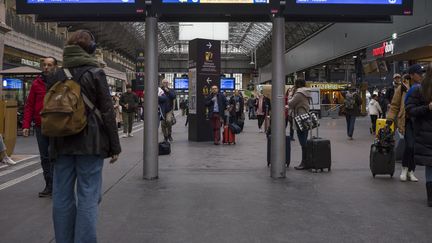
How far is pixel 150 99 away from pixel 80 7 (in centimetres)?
172

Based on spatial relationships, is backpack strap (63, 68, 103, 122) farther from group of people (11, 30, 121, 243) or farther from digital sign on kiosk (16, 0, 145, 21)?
digital sign on kiosk (16, 0, 145, 21)

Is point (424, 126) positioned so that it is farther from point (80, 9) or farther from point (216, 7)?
point (80, 9)

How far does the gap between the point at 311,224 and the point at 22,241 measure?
9.36ft

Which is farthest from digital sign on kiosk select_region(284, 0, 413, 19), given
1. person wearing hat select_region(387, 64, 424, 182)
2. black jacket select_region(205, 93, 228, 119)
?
black jacket select_region(205, 93, 228, 119)

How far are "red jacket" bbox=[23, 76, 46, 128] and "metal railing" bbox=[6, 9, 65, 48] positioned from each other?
1985cm

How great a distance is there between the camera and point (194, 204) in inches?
254

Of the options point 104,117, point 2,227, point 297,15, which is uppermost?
point 297,15

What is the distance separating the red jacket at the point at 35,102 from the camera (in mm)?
6844

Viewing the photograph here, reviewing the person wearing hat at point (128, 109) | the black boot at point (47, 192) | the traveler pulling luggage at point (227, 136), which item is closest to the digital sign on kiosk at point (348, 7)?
the black boot at point (47, 192)

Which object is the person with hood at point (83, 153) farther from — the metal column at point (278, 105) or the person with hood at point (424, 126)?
the metal column at point (278, 105)

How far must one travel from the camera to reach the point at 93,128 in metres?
3.97

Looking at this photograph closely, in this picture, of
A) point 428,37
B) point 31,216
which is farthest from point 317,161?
point 428,37

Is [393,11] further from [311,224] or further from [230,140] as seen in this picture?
[230,140]

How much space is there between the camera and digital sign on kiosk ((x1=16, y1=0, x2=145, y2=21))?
24.8 feet
